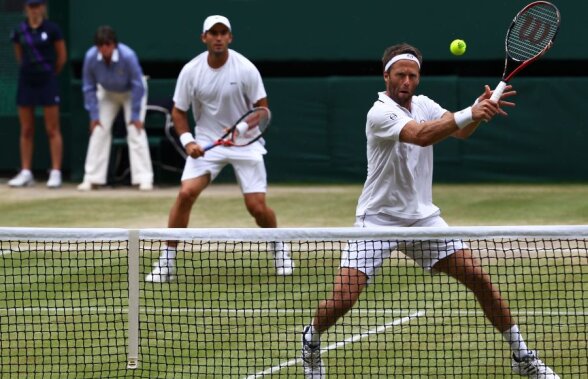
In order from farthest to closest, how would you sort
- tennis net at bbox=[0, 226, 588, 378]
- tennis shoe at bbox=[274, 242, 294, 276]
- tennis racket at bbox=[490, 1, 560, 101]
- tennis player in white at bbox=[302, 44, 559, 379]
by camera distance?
tennis shoe at bbox=[274, 242, 294, 276]
tennis racket at bbox=[490, 1, 560, 101]
tennis net at bbox=[0, 226, 588, 378]
tennis player in white at bbox=[302, 44, 559, 379]

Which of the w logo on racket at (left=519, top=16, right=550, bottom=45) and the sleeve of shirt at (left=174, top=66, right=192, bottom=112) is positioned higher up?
the w logo on racket at (left=519, top=16, right=550, bottom=45)

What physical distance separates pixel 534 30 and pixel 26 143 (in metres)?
8.69

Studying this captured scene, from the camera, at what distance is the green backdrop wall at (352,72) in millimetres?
14523

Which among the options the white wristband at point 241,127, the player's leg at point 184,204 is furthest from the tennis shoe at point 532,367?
the white wristband at point 241,127

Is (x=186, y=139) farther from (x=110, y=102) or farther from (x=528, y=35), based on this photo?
(x=110, y=102)

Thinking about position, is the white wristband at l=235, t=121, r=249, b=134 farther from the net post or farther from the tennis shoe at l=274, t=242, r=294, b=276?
the net post

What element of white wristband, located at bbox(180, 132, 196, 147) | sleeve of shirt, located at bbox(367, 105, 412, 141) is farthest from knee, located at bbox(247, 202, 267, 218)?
sleeve of shirt, located at bbox(367, 105, 412, 141)

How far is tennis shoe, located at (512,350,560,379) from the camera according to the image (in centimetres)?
613

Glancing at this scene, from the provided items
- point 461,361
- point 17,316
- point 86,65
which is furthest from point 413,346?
point 86,65

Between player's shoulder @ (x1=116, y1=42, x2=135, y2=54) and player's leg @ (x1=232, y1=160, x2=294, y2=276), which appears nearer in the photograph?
Result: player's leg @ (x1=232, y1=160, x2=294, y2=276)

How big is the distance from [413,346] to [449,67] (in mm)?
8361

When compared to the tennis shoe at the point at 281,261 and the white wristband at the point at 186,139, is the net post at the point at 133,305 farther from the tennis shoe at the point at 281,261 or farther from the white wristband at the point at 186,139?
the white wristband at the point at 186,139

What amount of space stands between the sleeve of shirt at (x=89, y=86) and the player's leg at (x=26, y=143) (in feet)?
2.63

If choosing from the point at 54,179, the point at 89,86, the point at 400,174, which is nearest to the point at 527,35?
the point at 400,174
